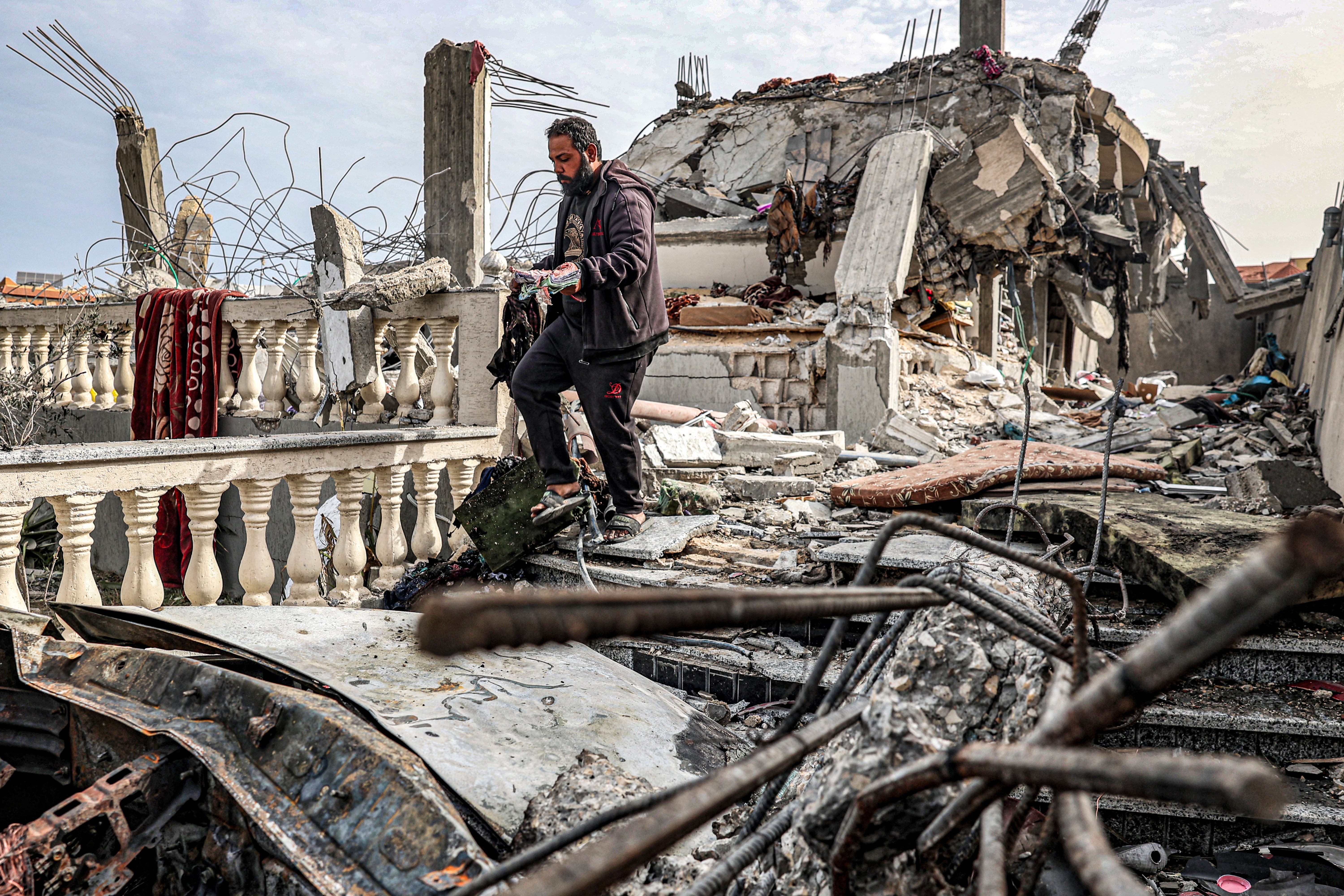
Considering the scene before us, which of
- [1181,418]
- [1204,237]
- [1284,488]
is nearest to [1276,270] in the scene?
[1204,237]

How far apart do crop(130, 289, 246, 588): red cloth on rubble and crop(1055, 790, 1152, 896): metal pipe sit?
655cm

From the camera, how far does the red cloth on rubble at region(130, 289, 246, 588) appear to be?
6.13m

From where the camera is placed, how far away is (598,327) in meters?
3.88

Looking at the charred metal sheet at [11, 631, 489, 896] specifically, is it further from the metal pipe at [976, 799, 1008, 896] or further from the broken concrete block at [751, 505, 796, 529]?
the broken concrete block at [751, 505, 796, 529]

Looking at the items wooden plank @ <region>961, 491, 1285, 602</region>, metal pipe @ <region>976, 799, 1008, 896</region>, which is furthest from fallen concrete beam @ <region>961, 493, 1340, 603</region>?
metal pipe @ <region>976, 799, 1008, 896</region>

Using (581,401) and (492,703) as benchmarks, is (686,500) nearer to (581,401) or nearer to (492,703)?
(581,401)

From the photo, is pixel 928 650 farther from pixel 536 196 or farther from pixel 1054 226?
pixel 1054 226

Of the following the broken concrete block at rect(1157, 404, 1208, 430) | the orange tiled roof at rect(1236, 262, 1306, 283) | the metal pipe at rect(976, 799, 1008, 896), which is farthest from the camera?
the orange tiled roof at rect(1236, 262, 1306, 283)

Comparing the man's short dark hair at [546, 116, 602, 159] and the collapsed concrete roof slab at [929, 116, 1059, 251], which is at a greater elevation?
the collapsed concrete roof slab at [929, 116, 1059, 251]

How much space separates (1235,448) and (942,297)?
3599mm

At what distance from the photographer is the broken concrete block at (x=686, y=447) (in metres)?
5.92

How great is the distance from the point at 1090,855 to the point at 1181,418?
367 inches

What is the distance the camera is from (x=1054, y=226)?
356 inches

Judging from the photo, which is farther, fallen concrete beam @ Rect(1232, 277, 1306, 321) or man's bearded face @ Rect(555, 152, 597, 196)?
fallen concrete beam @ Rect(1232, 277, 1306, 321)
